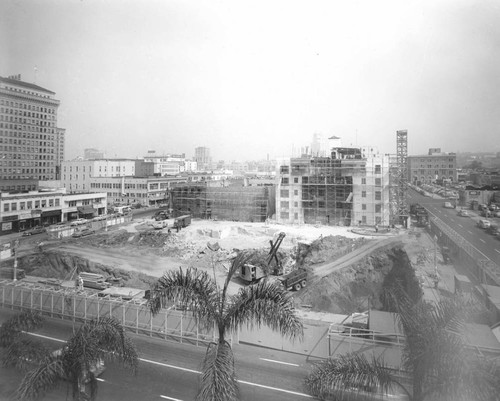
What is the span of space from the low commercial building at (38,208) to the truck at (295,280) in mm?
5590

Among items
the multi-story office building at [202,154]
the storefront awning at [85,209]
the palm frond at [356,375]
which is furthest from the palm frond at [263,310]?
the storefront awning at [85,209]

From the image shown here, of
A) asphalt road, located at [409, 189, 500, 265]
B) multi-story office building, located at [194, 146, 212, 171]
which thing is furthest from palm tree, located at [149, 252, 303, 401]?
multi-story office building, located at [194, 146, 212, 171]

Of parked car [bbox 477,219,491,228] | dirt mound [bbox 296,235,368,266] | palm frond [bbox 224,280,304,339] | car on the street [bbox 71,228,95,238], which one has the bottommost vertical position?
dirt mound [bbox 296,235,368,266]

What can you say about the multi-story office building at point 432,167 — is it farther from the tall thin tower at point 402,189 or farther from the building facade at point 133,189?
the building facade at point 133,189

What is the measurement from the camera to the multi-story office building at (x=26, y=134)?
6.81 metres

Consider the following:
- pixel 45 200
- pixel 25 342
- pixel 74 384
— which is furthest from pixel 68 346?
pixel 45 200

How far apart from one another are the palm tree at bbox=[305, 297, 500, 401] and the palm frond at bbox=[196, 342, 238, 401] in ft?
2.66

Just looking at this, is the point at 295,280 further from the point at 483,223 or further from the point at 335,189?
the point at 335,189

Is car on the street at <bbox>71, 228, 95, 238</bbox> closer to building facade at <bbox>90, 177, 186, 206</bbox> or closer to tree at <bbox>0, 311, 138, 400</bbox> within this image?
building facade at <bbox>90, 177, 186, 206</bbox>

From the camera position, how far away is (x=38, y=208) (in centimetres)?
780

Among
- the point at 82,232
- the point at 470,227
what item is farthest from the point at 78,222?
the point at 470,227

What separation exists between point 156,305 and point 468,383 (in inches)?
92.5

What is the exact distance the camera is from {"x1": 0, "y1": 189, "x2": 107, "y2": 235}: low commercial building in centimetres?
718

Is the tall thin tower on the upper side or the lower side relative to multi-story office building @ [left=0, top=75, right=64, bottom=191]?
lower
